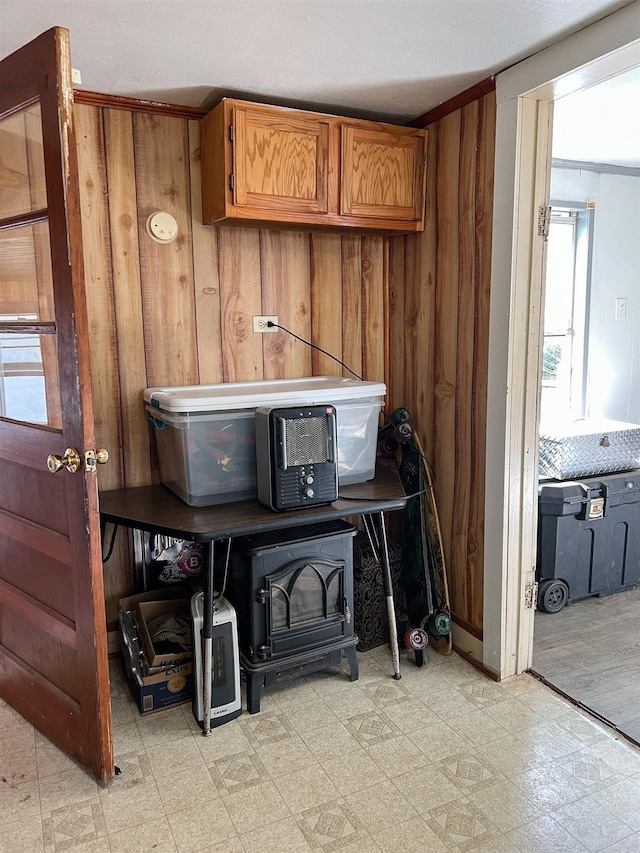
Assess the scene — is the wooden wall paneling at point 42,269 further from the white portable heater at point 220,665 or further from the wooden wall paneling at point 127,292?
the white portable heater at point 220,665

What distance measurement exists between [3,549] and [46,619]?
1.07ft

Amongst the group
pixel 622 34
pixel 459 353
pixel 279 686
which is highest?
pixel 622 34

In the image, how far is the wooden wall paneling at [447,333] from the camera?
259 centimetres

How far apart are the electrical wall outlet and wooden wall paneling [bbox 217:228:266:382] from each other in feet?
0.07

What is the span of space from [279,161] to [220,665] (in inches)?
72.7

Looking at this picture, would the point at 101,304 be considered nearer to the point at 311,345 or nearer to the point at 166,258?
the point at 166,258

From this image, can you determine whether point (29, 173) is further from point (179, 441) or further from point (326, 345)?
point (326, 345)

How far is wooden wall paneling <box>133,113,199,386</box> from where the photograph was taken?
253cm

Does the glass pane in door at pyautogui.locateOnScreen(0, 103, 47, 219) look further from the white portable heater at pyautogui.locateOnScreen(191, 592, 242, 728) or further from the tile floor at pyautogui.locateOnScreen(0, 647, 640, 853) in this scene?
the tile floor at pyautogui.locateOnScreen(0, 647, 640, 853)

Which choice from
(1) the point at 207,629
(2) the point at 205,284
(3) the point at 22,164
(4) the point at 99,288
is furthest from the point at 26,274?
(1) the point at 207,629

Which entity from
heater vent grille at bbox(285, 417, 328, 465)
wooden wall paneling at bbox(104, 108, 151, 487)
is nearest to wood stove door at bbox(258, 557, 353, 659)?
heater vent grille at bbox(285, 417, 328, 465)

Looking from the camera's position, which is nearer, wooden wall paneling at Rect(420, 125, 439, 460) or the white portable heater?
the white portable heater

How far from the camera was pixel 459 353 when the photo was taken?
262 centimetres

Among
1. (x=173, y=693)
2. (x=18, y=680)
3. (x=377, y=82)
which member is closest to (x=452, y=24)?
(x=377, y=82)
